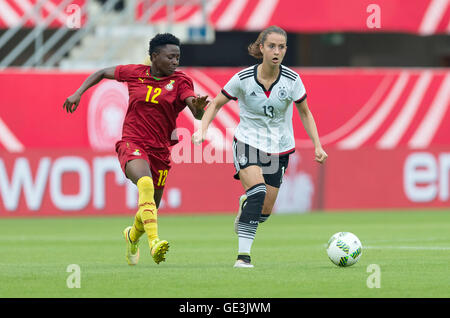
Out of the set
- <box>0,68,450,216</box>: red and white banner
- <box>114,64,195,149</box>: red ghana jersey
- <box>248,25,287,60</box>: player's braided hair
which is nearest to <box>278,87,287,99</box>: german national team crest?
<box>248,25,287,60</box>: player's braided hair

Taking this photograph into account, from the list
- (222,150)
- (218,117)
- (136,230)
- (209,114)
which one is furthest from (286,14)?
(209,114)

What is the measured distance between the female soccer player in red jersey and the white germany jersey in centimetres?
48

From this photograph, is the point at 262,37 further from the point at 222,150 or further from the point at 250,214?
the point at 222,150

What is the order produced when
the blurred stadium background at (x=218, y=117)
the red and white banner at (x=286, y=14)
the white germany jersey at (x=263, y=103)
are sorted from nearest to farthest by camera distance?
the white germany jersey at (x=263, y=103)
the blurred stadium background at (x=218, y=117)
the red and white banner at (x=286, y=14)

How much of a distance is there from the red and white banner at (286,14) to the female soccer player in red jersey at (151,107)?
14012 millimetres

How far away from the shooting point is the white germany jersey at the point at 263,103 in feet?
33.1

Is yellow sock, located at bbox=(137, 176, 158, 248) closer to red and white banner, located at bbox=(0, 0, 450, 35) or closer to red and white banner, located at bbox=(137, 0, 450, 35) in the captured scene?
red and white banner, located at bbox=(0, 0, 450, 35)

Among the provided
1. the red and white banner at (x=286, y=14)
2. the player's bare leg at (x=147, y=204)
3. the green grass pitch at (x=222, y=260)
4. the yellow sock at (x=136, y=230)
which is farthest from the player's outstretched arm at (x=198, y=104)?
the red and white banner at (x=286, y=14)

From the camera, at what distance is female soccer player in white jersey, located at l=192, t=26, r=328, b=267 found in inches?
388

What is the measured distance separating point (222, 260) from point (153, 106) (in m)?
1.78

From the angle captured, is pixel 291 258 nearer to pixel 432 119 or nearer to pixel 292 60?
pixel 432 119

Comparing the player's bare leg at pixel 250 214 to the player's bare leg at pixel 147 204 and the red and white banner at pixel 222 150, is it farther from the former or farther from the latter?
the red and white banner at pixel 222 150
